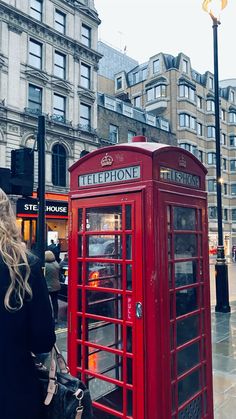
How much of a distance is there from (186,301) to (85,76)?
24.9 meters

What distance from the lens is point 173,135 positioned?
35594 mm

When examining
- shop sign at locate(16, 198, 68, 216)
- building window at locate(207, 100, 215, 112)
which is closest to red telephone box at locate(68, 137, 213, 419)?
shop sign at locate(16, 198, 68, 216)

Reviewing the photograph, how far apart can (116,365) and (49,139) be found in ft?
67.5

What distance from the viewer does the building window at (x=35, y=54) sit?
71.3 feet

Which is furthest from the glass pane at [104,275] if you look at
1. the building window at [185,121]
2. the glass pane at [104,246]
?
the building window at [185,121]

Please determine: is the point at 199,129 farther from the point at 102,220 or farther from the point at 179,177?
the point at 102,220

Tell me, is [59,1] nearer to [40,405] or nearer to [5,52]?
[5,52]

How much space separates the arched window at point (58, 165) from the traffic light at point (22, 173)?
18564 mm

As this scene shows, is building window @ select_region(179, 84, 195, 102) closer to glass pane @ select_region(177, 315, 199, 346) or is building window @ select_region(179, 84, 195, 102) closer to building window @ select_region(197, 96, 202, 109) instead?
building window @ select_region(197, 96, 202, 109)

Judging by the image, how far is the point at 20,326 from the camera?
1.77 meters

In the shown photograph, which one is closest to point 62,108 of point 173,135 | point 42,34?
point 42,34

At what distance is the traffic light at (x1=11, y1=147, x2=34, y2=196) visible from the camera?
4680 millimetres

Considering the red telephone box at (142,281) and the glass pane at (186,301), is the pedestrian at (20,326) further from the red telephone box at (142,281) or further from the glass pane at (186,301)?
the glass pane at (186,301)

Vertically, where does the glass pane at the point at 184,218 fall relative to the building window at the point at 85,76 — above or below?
below
